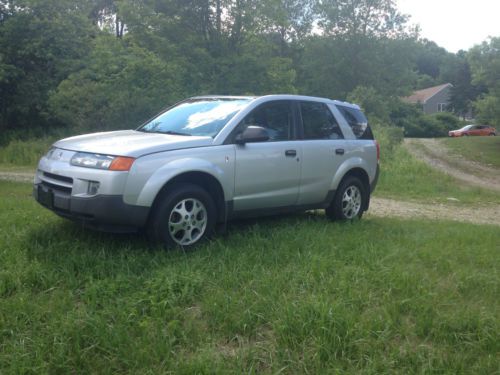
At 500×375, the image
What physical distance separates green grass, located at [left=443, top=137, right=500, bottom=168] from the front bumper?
2156 cm

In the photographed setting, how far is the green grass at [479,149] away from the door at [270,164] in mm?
19399

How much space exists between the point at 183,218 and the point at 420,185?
421 inches

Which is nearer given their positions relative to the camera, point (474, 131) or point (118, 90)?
point (118, 90)

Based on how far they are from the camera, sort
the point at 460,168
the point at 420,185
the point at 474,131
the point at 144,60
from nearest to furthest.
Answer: the point at 420,185 → the point at 144,60 → the point at 460,168 → the point at 474,131

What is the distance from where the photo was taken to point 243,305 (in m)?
3.85

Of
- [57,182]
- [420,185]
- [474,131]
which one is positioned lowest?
[420,185]

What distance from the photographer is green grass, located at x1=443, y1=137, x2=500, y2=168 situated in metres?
24.5

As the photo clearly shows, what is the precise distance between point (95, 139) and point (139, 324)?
8.03 feet

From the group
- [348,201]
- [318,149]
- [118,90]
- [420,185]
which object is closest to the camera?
[318,149]

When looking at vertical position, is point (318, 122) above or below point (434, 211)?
above

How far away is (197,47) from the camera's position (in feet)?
60.7

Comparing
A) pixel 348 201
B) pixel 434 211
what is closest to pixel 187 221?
pixel 348 201

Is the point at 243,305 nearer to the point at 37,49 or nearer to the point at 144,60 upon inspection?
the point at 144,60

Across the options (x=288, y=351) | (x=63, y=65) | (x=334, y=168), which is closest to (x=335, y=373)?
(x=288, y=351)
